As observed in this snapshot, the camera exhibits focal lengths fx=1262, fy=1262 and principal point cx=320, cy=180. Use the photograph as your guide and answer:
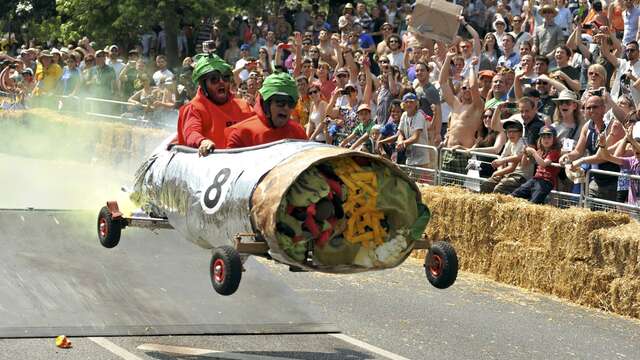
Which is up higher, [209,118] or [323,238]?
[209,118]

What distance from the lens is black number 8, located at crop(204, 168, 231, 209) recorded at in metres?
11.4

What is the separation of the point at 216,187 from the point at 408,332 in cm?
367

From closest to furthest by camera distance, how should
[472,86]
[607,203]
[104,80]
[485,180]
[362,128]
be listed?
[607,203] → [485,180] → [472,86] → [362,128] → [104,80]

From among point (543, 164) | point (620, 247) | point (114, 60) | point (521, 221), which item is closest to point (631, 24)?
point (543, 164)

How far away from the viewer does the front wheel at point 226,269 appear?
35.7 ft

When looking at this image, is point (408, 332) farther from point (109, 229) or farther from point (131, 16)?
point (131, 16)

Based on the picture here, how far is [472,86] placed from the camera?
18281mm

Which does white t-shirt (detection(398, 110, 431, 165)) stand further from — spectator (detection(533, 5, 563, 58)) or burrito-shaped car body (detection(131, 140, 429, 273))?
burrito-shaped car body (detection(131, 140, 429, 273))

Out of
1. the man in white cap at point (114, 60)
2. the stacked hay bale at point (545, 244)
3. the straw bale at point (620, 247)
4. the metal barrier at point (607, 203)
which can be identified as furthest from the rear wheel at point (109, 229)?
the man in white cap at point (114, 60)

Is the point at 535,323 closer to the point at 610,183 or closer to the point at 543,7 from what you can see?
the point at 610,183

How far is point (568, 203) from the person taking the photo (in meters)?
16.1

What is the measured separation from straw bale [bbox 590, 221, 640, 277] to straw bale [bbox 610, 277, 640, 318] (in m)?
0.09

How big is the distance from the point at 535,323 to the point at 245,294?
3.56 m

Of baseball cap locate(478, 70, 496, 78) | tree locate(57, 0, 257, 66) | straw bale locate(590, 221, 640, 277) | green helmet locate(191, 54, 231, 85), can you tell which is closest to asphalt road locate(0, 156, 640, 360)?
straw bale locate(590, 221, 640, 277)
